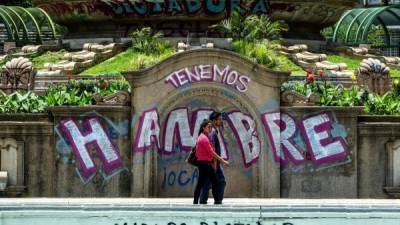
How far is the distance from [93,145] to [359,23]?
3256cm

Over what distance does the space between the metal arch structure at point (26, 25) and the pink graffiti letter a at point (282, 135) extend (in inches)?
1166

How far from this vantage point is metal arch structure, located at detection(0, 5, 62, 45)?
5769 centimetres

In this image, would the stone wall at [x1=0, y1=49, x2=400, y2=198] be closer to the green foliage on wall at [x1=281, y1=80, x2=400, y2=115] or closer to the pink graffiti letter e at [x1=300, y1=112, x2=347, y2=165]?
the pink graffiti letter e at [x1=300, y1=112, x2=347, y2=165]

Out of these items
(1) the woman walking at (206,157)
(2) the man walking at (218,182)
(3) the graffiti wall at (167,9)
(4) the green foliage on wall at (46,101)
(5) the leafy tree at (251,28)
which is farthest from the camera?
(3) the graffiti wall at (167,9)

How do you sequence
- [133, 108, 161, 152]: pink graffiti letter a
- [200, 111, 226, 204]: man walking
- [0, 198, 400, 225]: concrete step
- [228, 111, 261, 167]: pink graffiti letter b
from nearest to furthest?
[0, 198, 400, 225]: concrete step < [200, 111, 226, 204]: man walking < [133, 108, 161, 152]: pink graffiti letter a < [228, 111, 261, 167]: pink graffiti letter b

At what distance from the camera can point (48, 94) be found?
1188 inches

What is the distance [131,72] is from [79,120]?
148cm

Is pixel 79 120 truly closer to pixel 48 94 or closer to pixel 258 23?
pixel 48 94

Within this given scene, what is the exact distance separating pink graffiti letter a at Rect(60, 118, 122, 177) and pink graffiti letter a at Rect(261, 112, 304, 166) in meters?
3.12

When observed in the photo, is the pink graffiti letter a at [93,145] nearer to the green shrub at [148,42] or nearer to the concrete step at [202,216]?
the concrete step at [202,216]

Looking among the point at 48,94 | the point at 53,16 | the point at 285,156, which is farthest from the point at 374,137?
the point at 53,16

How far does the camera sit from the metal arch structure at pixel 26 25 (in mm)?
57688

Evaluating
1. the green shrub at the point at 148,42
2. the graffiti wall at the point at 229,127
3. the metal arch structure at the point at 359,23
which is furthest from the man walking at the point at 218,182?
the metal arch structure at the point at 359,23

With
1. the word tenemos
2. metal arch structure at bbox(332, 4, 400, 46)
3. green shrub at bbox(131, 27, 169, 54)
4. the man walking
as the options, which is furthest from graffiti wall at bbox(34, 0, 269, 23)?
the man walking
